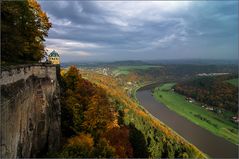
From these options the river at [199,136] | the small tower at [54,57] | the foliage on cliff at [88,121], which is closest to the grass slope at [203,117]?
the river at [199,136]

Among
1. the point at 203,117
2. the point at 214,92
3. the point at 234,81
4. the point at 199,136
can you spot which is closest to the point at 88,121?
the point at 199,136

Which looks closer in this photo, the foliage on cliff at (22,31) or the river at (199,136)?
the foliage on cliff at (22,31)

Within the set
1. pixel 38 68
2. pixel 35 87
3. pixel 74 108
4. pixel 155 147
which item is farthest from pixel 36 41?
pixel 155 147

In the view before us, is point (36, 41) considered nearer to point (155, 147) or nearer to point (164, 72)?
point (155, 147)

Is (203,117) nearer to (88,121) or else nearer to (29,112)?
(88,121)

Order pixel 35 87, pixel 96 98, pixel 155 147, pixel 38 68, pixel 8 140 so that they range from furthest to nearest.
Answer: pixel 155 147
pixel 96 98
pixel 38 68
pixel 35 87
pixel 8 140

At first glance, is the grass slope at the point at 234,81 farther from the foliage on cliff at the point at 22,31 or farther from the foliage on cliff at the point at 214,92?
the foliage on cliff at the point at 22,31
